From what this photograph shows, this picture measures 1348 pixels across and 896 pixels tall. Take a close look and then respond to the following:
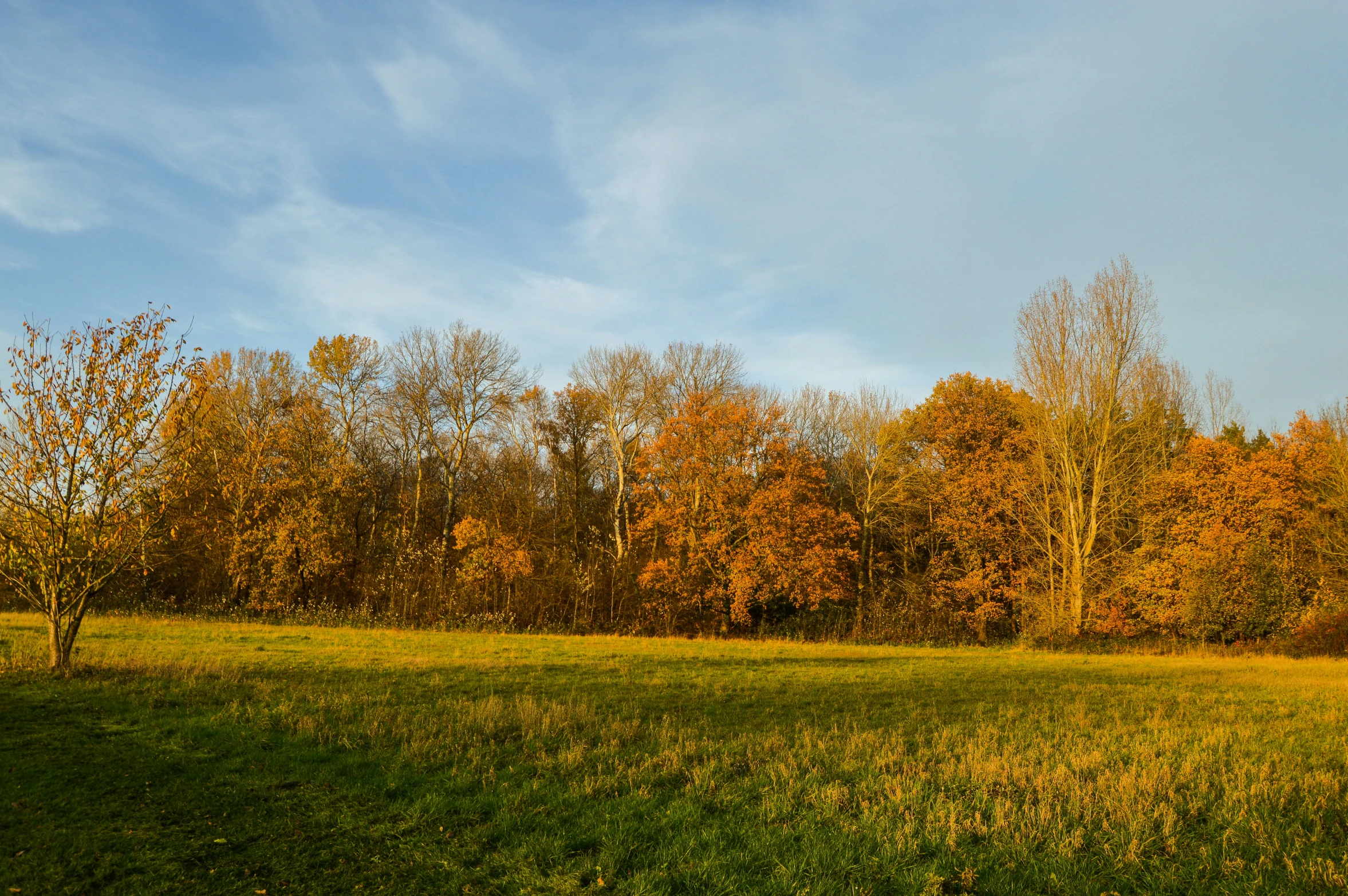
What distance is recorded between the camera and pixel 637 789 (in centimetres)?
711

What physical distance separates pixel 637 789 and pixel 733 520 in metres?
27.4

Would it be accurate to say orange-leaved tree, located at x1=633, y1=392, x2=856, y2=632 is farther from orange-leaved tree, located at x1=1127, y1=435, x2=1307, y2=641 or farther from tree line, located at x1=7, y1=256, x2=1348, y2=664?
orange-leaved tree, located at x1=1127, y1=435, x2=1307, y2=641

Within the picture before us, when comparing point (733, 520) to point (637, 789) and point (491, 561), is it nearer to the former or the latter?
point (491, 561)

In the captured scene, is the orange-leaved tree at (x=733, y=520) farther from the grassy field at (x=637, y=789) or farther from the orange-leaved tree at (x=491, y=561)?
the grassy field at (x=637, y=789)

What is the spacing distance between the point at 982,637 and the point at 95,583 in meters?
34.7

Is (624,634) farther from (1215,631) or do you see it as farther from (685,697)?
(1215,631)

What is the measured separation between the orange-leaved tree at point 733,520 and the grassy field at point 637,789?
19143 millimetres

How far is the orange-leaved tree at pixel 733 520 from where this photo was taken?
3347 cm

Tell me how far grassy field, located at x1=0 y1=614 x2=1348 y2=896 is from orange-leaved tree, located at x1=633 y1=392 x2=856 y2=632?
62.8 feet

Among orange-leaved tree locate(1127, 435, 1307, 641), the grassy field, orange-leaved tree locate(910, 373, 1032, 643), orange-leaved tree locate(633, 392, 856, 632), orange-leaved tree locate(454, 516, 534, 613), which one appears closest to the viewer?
the grassy field

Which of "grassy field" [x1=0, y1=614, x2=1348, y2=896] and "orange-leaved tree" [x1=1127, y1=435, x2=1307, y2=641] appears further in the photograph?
"orange-leaved tree" [x1=1127, y1=435, x2=1307, y2=641]

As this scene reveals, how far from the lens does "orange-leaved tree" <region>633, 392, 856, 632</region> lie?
33469 millimetres

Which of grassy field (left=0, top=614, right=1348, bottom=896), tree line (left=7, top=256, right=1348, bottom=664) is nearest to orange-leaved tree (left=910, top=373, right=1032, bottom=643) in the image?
tree line (left=7, top=256, right=1348, bottom=664)

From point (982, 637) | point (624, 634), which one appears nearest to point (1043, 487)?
point (982, 637)
